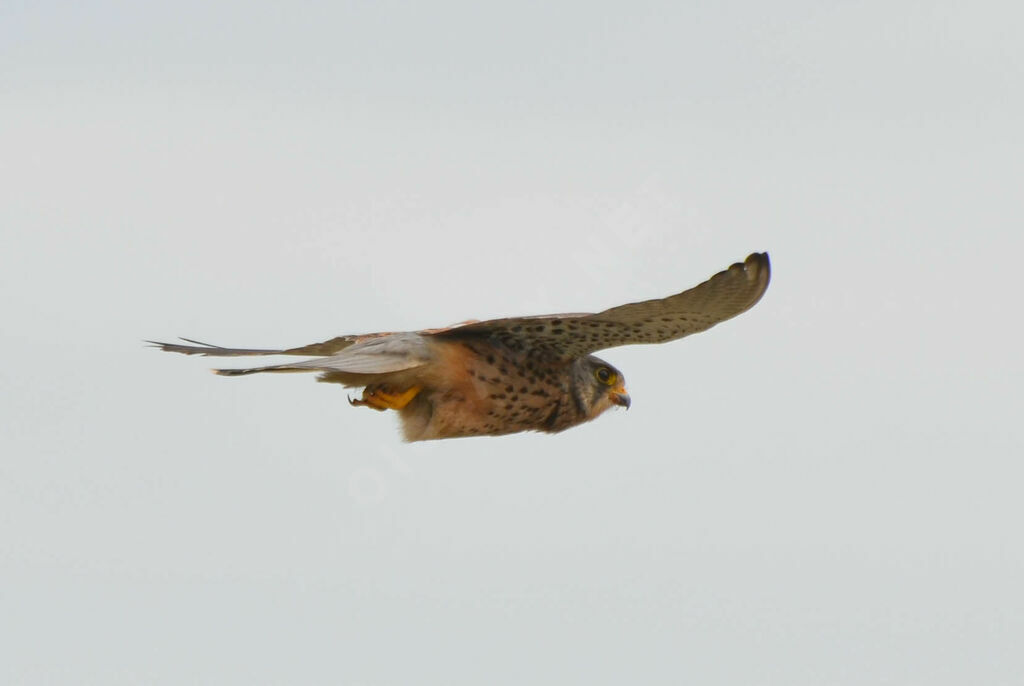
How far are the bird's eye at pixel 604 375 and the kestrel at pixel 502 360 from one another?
0.21 ft

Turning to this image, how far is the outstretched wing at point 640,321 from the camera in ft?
31.0

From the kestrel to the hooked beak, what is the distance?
0.15m

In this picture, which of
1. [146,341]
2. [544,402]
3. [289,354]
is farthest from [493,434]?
[146,341]

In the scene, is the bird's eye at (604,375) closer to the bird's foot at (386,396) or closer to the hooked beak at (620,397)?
the hooked beak at (620,397)

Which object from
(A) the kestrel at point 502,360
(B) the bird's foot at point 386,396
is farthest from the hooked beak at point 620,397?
(B) the bird's foot at point 386,396

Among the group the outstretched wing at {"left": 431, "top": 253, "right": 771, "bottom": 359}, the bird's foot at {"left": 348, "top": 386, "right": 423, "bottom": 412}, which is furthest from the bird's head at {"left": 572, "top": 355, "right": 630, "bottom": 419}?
the bird's foot at {"left": 348, "top": 386, "right": 423, "bottom": 412}

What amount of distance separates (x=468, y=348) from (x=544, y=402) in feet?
2.10

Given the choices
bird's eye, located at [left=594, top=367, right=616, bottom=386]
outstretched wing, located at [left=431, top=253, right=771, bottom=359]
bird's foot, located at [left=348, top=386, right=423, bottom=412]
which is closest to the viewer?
outstretched wing, located at [left=431, top=253, right=771, bottom=359]

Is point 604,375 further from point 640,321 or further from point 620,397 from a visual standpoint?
point 640,321

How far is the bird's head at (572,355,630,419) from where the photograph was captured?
10883mm

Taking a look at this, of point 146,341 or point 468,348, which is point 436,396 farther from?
point 146,341

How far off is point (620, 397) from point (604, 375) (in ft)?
0.63

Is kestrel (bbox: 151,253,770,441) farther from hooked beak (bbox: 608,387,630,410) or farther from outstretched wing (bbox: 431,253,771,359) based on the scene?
hooked beak (bbox: 608,387,630,410)

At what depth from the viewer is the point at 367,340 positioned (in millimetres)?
10391
